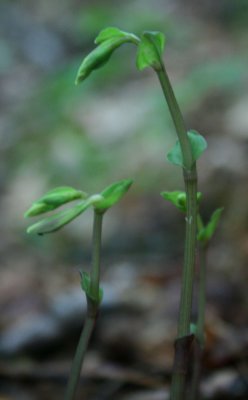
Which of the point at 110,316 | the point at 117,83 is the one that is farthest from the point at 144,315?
the point at 117,83

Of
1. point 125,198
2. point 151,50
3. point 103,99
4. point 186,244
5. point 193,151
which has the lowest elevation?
point 186,244

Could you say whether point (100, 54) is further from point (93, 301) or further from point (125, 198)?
point (125, 198)

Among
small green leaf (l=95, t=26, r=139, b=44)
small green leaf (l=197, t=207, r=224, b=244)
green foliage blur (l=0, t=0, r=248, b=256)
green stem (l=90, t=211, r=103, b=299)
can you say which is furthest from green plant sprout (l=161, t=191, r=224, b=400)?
green foliage blur (l=0, t=0, r=248, b=256)

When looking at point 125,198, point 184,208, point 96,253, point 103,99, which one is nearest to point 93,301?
point 96,253

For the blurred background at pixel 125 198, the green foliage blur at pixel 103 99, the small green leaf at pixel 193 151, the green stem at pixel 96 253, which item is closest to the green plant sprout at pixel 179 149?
the small green leaf at pixel 193 151

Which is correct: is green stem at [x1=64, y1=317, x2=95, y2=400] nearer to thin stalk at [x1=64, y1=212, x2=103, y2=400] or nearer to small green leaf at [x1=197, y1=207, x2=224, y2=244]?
thin stalk at [x1=64, y1=212, x2=103, y2=400]
